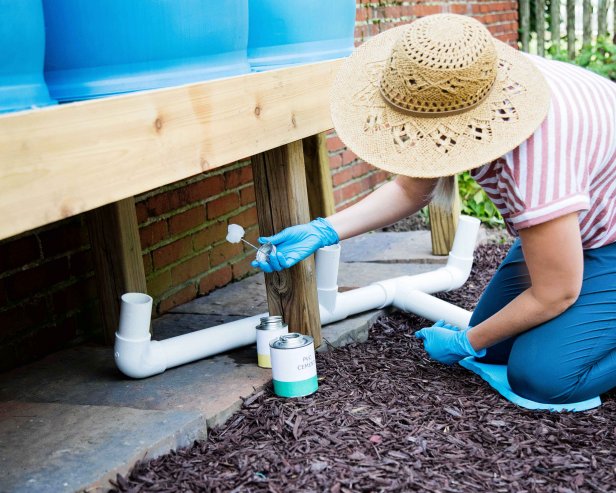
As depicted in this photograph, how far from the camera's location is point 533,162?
1.95 m

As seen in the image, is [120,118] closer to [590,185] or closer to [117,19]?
[117,19]

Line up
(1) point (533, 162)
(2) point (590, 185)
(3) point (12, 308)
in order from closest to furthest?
(1) point (533, 162) < (2) point (590, 185) < (3) point (12, 308)

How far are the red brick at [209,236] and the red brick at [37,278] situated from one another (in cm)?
67

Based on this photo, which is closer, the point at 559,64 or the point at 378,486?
the point at 378,486

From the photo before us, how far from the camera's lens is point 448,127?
6.15 ft

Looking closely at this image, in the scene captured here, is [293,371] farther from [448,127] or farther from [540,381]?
[448,127]

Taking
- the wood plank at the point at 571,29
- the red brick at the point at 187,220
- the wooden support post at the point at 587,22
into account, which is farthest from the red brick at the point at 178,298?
the wooden support post at the point at 587,22

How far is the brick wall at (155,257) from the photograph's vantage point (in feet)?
8.23

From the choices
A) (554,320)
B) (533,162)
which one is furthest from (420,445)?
(533,162)

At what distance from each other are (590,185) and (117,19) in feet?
4.09

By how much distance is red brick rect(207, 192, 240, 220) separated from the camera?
3.34 m

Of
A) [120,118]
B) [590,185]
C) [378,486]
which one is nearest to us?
[120,118]

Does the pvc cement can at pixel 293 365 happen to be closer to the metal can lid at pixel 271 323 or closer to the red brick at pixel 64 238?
the metal can lid at pixel 271 323

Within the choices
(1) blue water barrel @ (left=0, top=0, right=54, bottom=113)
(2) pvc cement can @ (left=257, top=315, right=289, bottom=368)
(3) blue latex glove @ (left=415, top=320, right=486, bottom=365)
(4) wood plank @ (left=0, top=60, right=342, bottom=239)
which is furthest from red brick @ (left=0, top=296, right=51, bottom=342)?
(3) blue latex glove @ (left=415, top=320, right=486, bottom=365)
